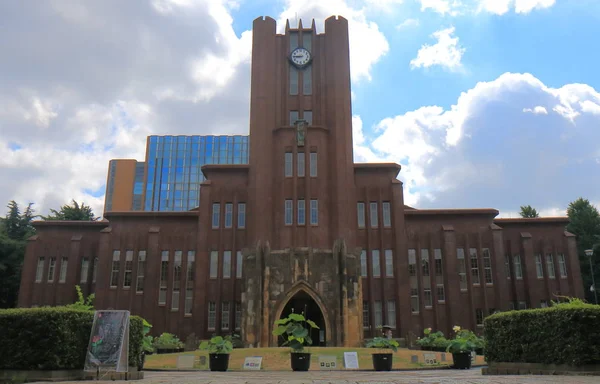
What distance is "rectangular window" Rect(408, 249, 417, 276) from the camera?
42156 millimetres

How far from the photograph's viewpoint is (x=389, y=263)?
40.7 metres

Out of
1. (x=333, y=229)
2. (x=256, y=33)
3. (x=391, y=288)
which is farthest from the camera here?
(x=256, y=33)

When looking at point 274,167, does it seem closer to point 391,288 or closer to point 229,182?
point 229,182

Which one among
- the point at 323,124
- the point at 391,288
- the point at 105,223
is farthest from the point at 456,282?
the point at 105,223

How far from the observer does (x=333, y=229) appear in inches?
1485

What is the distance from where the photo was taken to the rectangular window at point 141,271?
138 ft

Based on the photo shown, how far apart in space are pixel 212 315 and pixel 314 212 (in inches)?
443

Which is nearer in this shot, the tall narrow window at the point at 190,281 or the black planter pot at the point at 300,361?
the black planter pot at the point at 300,361

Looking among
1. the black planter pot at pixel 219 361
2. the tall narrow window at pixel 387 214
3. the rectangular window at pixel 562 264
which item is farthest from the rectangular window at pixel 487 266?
the black planter pot at pixel 219 361

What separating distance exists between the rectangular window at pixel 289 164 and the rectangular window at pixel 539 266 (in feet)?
74.2

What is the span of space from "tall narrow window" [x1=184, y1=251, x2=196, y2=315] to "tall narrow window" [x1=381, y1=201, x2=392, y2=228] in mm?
15823

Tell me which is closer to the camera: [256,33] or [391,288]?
[391,288]

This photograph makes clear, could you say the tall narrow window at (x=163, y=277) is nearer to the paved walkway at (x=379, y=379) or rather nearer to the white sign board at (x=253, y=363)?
the white sign board at (x=253, y=363)

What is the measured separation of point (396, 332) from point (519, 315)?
21.7 meters
